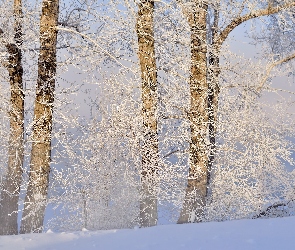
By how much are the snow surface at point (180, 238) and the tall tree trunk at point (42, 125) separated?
3845 millimetres

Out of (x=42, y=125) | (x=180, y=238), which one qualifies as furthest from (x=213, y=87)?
(x=180, y=238)

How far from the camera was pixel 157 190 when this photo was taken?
9.65 m

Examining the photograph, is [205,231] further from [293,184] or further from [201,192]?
[293,184]

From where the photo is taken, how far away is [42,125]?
9.58m

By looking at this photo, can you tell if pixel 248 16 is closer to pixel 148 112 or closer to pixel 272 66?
pixel 272 66

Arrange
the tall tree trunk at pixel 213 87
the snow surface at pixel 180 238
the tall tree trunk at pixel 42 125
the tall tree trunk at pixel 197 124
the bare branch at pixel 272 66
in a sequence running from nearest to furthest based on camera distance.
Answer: the snow surface at pixel 180 238 < the tall tree trunk at pixel 42 125 < the tall tree trunk at pixel 197 124 < the tall tree trunk at pixel 213 87 < the bare branch at pixel 272 66

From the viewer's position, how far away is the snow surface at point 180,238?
4426mm

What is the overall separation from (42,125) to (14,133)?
4.59ft

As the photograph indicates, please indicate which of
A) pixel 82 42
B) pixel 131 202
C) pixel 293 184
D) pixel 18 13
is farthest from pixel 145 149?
pixel 293 184

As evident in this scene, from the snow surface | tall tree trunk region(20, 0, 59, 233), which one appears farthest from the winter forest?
the snow surface

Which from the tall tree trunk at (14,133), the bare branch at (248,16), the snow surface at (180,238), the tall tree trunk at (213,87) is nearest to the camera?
the snow surface at (180,238)

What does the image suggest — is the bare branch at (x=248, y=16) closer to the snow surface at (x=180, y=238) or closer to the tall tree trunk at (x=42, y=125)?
the tall tree trunk at (x=42, y=125)

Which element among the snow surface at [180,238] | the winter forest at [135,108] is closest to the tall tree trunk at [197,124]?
the winter forest at [135,108]

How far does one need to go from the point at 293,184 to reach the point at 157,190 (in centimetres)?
834
